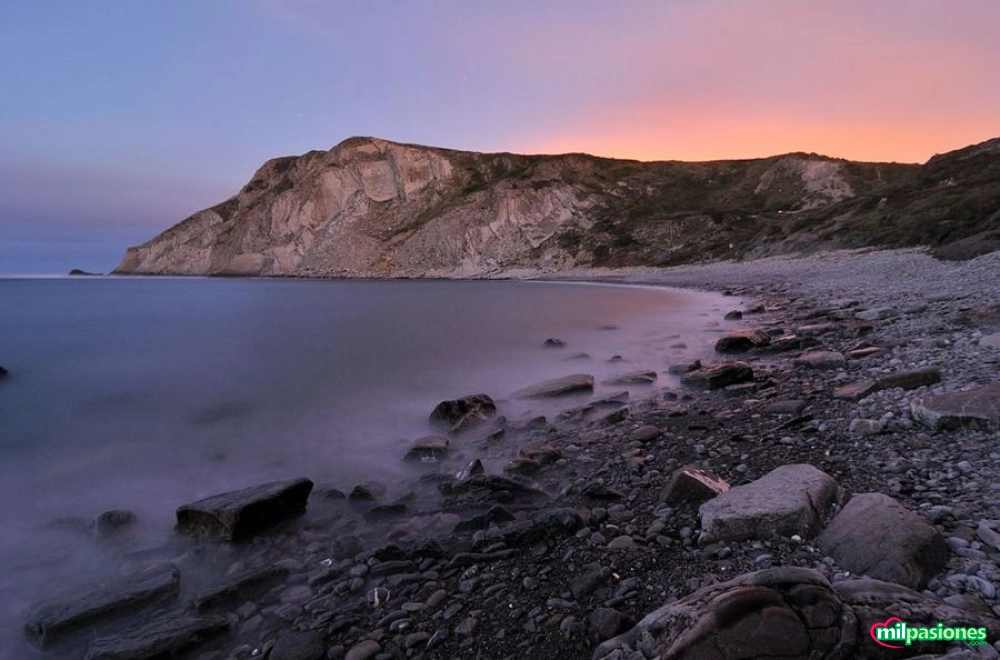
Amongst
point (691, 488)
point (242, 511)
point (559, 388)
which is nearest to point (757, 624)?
point (691, 488)

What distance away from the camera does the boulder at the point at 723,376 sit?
8.18m

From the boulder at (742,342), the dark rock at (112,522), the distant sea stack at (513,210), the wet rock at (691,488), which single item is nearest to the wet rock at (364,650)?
the wet rock at (691,488)

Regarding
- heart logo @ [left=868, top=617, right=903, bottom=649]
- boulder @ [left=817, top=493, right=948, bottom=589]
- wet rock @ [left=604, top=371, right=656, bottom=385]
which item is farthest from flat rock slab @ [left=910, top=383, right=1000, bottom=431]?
wet rock @ [left=604, top=371, right=656, bottom=385]

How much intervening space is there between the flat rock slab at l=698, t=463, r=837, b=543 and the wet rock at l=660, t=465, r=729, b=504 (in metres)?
0.25

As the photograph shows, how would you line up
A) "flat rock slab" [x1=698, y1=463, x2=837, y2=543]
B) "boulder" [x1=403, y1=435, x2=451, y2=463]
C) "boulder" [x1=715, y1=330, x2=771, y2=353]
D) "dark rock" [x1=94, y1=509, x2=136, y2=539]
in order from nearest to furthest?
1. "flat rock slab" [x1=698, y1=463, x2=837, y2=543]
2. "dark rock" [x1=94, y1=509, x2=136, y2=539]
3. "boulder" [x1=403, y1=435, x2=451, y2=463]
4. "boulder" [x1=715, y1=330, x2=771, y2=353]

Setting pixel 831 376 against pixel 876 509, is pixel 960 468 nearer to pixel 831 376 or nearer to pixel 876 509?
pixel 876 509

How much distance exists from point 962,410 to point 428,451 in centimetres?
546

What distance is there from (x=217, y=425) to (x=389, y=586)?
6.87m

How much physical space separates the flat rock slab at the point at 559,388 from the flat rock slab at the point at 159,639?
6385 millimetres

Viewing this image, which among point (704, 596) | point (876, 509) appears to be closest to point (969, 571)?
point (876, 509)

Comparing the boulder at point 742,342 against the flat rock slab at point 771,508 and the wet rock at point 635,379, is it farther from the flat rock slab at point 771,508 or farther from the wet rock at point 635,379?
the flat rock slab at point 771,508

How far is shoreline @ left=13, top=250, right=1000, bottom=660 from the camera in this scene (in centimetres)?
307

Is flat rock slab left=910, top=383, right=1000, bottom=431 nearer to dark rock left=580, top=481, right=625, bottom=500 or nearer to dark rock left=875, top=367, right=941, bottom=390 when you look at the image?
dark rock left=875, top=367, right=941, bottom=390

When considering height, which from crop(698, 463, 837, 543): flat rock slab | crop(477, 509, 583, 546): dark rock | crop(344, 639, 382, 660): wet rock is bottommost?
crop(344, 639, 382, 660): wet rock
